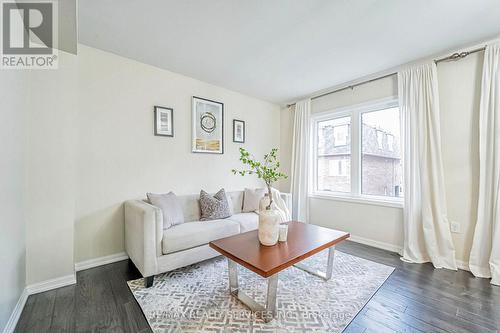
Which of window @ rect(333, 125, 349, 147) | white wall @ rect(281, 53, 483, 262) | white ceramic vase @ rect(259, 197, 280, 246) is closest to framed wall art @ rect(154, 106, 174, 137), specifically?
white ceramic vase @ rect(259, 197, 280, 246)

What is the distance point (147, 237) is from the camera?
6.44 feet

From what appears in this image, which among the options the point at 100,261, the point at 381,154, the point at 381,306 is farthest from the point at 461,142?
the point at 100,261

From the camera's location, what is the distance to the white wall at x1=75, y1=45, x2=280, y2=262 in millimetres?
2383

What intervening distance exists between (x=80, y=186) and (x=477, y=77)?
4.59 metres

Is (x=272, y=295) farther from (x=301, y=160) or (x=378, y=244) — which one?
(x=301, y=160)

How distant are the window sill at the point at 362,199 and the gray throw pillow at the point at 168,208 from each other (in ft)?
7.99

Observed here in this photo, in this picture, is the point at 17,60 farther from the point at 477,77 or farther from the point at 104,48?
the point at 477,77

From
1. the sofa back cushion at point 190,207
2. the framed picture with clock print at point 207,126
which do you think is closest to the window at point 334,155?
the framed picture with clock print at point 207,126

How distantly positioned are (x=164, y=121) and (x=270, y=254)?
2.28 metres

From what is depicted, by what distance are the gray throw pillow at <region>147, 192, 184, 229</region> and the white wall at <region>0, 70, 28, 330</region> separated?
41.3 inches

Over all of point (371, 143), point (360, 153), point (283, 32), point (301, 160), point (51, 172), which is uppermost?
point (283, 32)

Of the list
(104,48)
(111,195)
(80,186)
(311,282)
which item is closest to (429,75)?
(311,282)

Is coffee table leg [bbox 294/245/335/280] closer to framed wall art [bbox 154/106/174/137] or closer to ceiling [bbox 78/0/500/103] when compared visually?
ceiling [bbox 78/0/500/103]

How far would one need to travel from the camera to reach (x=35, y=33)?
1966mm
